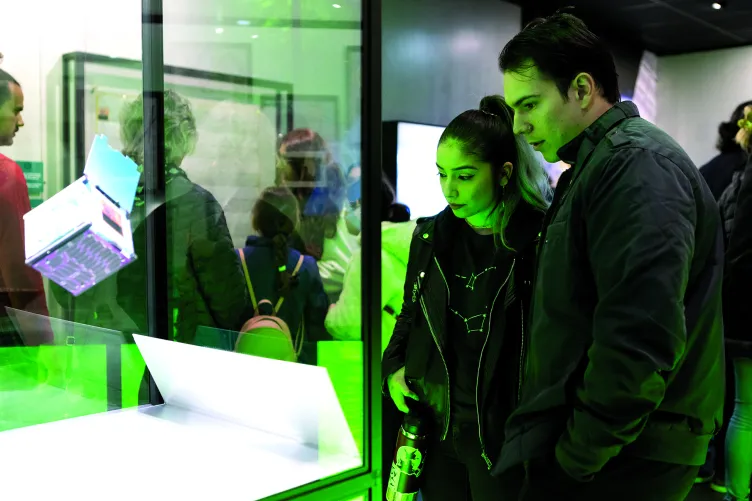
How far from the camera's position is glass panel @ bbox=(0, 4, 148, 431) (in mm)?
1800

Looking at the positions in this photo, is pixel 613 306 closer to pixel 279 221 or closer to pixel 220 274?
pixel 279 221

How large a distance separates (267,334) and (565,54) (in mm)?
1030

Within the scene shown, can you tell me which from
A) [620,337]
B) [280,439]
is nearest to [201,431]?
[280,439]

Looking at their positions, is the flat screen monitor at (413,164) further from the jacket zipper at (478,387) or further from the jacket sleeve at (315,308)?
the jacket zipper at (478,387)

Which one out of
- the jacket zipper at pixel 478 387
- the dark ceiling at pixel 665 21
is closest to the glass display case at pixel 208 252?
the jacket zipper at pixel 478 387

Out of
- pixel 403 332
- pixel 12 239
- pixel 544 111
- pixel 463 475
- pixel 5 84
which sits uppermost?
pixel 5 84

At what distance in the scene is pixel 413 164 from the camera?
4430 mm

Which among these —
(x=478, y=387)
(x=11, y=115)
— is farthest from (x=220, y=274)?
(x=478, y=387)

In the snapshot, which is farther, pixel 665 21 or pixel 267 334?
pixel 665 21

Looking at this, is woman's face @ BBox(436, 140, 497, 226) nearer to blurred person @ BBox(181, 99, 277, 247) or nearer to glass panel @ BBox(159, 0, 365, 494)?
glass panel @ BBox(159, 0, 365, 494)

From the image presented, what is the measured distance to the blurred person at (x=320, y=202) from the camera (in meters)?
1.81

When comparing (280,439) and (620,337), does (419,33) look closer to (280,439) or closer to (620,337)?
(280,439)

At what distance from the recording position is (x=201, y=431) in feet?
5.94

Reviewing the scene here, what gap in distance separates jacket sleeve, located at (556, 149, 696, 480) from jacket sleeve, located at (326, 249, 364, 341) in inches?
31.0
